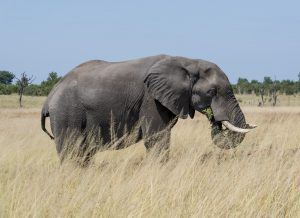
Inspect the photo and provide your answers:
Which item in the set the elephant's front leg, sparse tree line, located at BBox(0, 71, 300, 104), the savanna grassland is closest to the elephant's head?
the elephant's front leg

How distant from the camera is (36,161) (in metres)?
8.04

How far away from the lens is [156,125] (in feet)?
25.0

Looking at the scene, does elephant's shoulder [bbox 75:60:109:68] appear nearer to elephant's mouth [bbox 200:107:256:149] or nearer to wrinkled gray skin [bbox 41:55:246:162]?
wrinkled gray skin [bbox 41:55:246:162]

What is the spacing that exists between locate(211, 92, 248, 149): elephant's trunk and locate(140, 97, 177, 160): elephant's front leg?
2.01 ft

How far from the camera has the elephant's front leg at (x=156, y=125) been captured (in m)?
7.40

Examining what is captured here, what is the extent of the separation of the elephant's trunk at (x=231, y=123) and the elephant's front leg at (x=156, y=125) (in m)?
0.61

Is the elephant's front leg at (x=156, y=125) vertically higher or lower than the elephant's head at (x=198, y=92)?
lower

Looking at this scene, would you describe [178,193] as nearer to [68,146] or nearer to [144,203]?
[144,203]

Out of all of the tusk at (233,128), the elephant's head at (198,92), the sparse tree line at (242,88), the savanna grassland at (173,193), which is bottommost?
the sparse tree line at (242,88)

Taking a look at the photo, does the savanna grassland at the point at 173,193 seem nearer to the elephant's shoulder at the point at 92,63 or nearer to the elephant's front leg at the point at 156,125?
the elephant's front leg at the point at 156,125

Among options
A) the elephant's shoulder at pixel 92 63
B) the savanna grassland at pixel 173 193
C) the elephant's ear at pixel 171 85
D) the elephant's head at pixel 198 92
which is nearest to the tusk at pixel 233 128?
the elephant's head at pixel 198 92

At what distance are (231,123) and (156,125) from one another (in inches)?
40.5

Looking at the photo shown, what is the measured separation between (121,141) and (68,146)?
723 millimetres

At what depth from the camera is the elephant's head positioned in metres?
7.69
